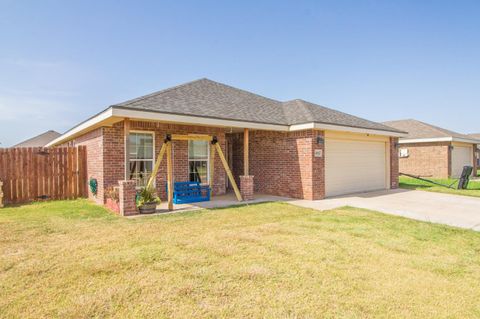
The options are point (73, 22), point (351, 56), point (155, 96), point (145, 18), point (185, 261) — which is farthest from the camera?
point (351, 56)

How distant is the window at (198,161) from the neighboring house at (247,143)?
40 millimetres

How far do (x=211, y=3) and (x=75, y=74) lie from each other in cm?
854

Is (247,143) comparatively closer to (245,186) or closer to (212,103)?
(245,186)

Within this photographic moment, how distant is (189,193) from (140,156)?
2.23 metres

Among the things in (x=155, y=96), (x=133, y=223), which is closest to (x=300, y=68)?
(x=155, y=96)

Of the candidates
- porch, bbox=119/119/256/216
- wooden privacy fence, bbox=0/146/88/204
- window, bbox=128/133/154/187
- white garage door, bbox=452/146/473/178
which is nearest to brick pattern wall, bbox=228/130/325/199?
porch, bbox=119/119/256/216

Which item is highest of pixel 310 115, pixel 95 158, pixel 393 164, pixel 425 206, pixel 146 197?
pixel 310 115

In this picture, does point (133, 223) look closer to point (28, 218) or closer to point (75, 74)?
point (28, 218)

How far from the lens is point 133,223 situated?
21.8 feet

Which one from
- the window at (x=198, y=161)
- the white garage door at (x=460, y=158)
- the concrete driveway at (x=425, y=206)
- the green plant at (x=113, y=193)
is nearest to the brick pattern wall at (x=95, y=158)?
the green plant at (x=113, y=193)

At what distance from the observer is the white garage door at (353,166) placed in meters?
11.3

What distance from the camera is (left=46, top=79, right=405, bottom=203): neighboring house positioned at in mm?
9117

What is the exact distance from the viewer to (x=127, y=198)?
24.8 ft

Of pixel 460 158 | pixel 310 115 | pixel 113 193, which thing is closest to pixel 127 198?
pixel 113 193
